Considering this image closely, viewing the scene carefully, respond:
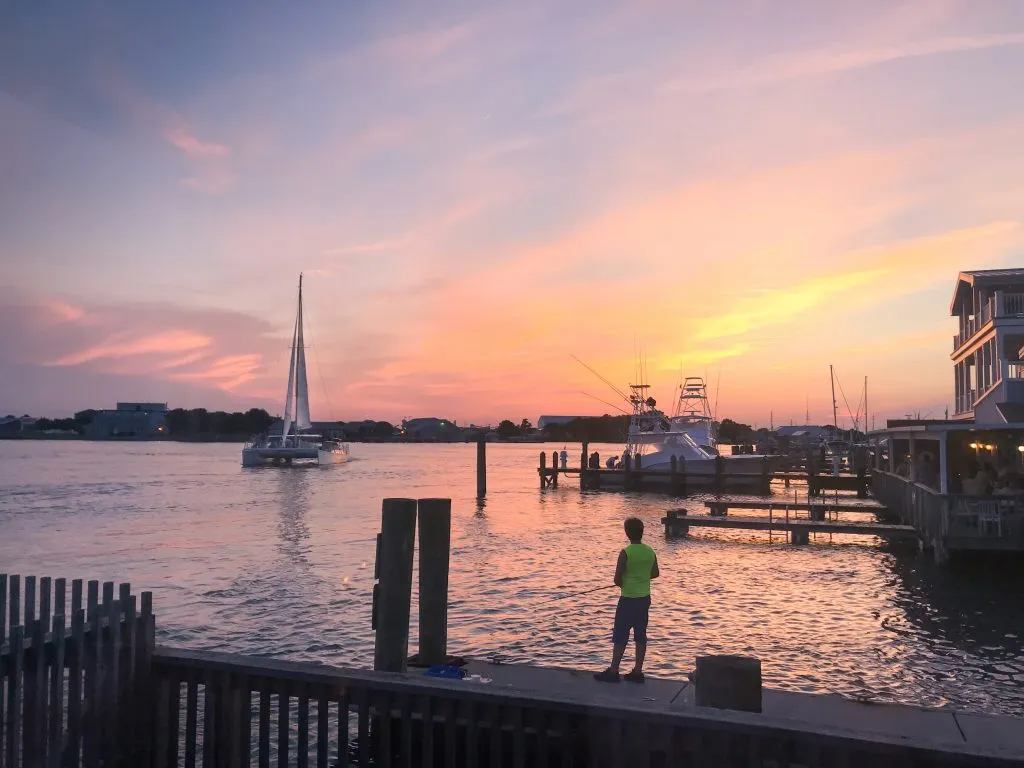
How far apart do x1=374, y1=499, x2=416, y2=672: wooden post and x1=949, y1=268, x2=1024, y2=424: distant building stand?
2435 cm

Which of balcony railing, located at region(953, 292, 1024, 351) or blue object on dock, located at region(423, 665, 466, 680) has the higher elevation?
balcony railing, located at region(953, 292, 1024, 351)

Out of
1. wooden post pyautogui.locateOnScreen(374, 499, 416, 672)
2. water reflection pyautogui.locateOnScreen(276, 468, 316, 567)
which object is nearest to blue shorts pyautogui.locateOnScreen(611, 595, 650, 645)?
wooden post pyautogui.locateOnScreen(374, 499, 416, 672)

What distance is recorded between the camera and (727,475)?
5097cm

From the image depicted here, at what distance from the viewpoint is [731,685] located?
6828 millimetres

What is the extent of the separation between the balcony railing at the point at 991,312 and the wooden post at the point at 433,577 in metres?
29.2

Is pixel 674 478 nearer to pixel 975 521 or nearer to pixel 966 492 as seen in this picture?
pixel 966 492

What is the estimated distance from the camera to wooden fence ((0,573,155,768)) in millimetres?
5402

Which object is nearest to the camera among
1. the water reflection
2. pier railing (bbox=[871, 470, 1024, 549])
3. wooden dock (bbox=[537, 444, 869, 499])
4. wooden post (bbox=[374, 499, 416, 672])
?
wooden post (bbox=[374, 499, 416, 672])

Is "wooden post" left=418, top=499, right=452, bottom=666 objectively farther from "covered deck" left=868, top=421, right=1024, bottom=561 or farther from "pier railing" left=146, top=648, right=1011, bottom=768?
"covered deck" left=868, top=421, right=1024, bottom=561

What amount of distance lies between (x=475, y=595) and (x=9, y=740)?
15.5 metres

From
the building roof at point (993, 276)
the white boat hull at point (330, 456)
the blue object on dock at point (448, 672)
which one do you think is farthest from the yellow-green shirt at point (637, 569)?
the white boat hull at point (330, 456)

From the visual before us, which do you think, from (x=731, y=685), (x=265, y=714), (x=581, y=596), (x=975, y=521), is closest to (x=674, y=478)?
(x=975, y=521)

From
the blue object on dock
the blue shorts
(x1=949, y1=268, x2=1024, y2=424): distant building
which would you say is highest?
(x1=949, y1=268, x2=1024, y2=424): distant building

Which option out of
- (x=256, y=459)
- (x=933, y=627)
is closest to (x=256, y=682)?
(x=933, y=627)
